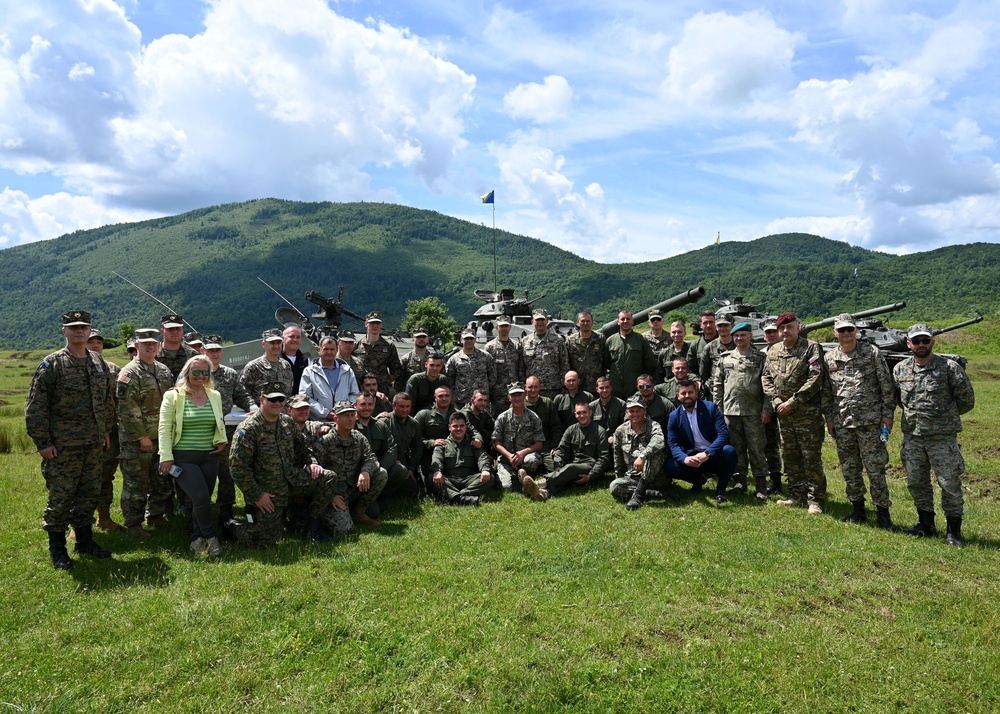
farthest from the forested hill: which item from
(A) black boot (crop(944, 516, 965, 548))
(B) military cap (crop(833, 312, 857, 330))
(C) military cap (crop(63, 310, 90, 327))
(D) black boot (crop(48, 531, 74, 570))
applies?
(D) black boot (crop(48, 531, 74, 570))

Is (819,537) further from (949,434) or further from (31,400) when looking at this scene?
(31,400)

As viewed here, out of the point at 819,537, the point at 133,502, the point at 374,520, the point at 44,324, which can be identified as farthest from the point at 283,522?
the point at 44,324

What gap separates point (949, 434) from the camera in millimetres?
6270

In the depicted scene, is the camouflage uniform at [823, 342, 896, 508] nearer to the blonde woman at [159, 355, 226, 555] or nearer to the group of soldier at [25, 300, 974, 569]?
the group of soldier at [25, 300, 974, 569]

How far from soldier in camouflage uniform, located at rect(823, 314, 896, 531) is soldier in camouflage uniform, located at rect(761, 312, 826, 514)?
24 centimetres

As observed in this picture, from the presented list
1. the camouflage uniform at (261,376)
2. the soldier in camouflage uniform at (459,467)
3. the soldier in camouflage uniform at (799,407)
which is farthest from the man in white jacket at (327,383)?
the soldier in camouflage uniform at (799,407)

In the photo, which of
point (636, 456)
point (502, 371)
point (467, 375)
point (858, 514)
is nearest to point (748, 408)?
point (636, 456)

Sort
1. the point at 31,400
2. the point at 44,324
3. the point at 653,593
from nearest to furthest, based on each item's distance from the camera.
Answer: the point at 653,593 < the point at 31,400 < the point at 44,324

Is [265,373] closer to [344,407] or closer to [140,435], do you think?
[344,407]

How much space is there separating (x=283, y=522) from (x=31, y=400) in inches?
109

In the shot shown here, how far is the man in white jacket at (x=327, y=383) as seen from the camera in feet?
26.4

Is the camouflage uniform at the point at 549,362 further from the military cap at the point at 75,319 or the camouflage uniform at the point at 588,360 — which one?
the military cap at the point at 75,319

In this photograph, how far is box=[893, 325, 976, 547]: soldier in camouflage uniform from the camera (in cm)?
622

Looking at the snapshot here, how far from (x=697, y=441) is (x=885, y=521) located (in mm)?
2186
